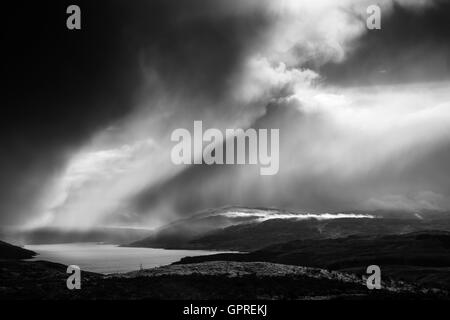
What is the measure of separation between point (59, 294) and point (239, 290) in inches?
1228

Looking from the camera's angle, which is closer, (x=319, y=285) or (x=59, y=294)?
(x=59, y=294)

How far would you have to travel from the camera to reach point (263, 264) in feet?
373
